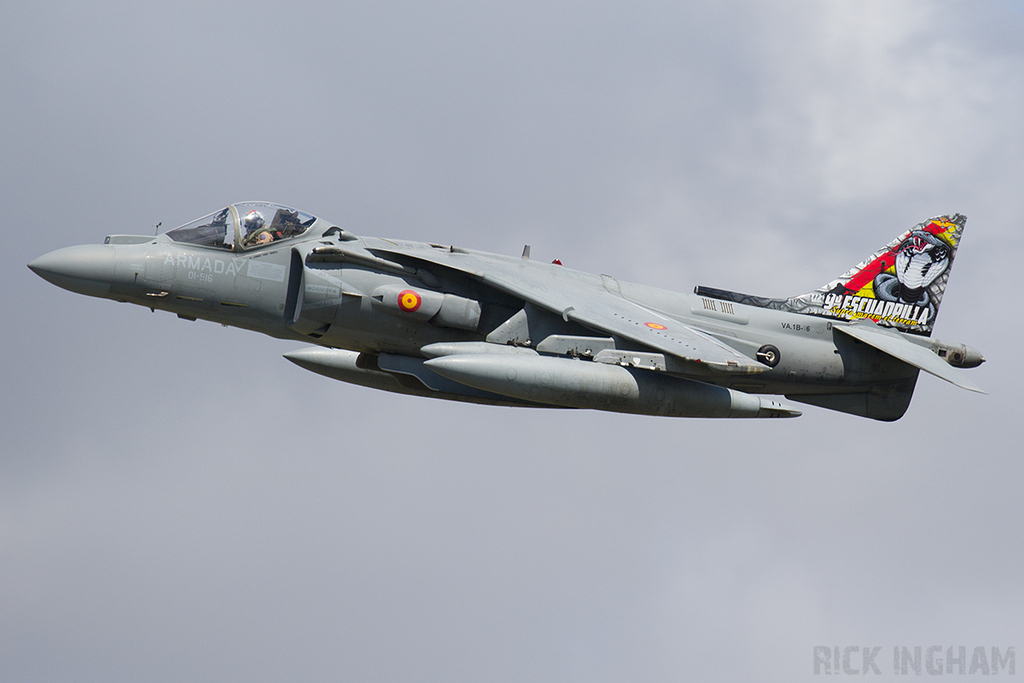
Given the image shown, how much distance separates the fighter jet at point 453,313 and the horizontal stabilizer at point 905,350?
0.05 m

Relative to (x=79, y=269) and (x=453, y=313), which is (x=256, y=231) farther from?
(x=453, y=313)

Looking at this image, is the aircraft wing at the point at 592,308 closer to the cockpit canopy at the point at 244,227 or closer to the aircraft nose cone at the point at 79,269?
the cockpit canopy at the point at 244,227

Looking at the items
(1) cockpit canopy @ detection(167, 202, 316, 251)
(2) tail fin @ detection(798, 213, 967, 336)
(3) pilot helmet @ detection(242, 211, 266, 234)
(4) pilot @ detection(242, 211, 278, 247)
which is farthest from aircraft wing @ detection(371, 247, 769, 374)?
(2) tail fin @ detection(798, 213, 967, 336)

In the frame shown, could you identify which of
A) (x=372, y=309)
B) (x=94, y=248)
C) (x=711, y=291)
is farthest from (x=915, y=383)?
(x=94, y=248)

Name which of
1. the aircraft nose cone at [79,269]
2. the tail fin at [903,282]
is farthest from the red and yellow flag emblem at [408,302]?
the tail fin at [903,282]

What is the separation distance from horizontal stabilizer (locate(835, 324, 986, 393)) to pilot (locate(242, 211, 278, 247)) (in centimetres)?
925

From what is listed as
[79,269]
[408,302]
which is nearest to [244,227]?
[79,269]

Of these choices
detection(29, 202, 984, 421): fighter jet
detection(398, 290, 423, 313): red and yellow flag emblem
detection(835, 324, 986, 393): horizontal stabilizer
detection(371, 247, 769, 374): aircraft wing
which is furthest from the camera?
detection(835, 324, 986, 393): horizontal stabilizer

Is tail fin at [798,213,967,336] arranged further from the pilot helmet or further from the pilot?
the pilot helmet

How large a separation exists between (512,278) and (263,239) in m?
3.65

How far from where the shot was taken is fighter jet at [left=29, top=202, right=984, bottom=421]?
662 inches

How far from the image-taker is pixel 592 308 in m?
17.6

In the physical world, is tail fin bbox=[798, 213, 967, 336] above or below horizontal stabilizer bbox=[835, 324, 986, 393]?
above

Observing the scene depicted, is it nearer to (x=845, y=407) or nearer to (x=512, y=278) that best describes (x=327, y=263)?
(x=512, y=278)
